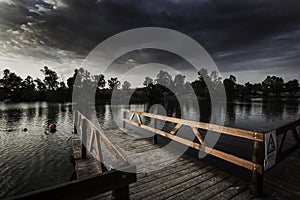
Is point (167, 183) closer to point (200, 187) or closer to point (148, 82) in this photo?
point (200, 187)

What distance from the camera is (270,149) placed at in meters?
4.52

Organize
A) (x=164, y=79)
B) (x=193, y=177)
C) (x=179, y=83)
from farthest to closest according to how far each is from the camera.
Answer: (x=179, y=83) → (x=164, y=79) → (x=193, y=177)

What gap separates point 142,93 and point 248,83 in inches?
4256

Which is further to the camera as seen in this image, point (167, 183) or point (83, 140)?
point (83, 140)

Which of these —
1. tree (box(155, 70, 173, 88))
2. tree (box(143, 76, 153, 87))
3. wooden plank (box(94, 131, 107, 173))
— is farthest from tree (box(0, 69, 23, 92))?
wooden plank (box(94, 131, 107, 173))

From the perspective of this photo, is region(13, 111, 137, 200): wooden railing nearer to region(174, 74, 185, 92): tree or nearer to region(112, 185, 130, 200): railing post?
region(112, 185, 130, 200): railing post

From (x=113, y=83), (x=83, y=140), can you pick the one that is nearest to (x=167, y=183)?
(x=83, y=140)

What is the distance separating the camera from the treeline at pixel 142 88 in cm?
11631

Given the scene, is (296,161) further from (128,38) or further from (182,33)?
(182,33)

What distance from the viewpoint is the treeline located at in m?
116

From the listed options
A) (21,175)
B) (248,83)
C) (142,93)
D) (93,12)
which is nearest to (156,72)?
(142,93)

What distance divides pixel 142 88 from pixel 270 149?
12490 centimetres

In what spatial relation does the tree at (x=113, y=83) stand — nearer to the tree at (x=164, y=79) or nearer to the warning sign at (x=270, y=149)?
the tree at (x=164, y=79)

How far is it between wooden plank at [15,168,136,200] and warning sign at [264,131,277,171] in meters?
3.86
